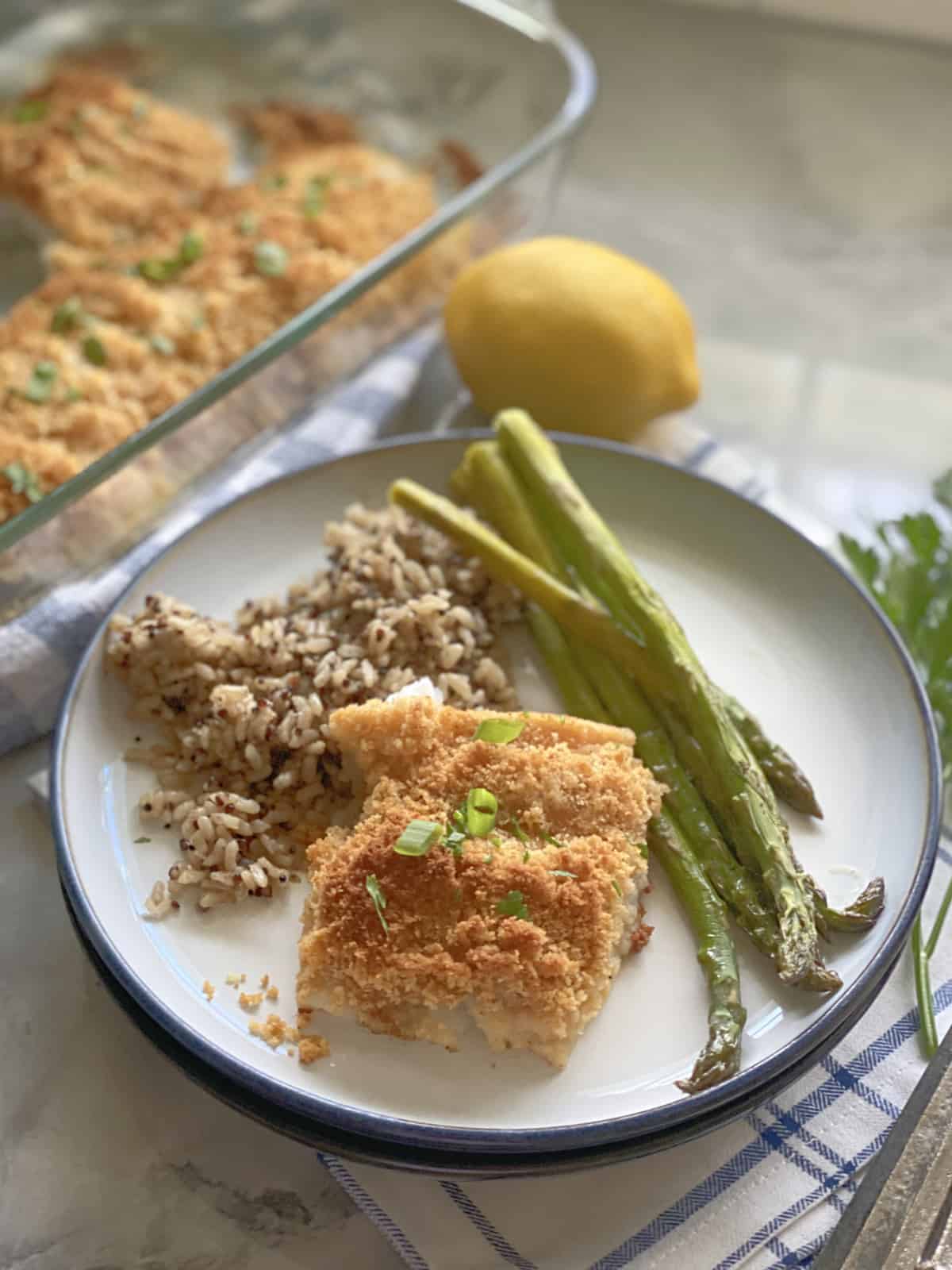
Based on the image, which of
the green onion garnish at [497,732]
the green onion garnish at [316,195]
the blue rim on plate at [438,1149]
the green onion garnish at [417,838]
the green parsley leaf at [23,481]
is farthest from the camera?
the green onion garnish at [316,195]

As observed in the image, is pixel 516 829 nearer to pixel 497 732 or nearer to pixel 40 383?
pixel 497 732

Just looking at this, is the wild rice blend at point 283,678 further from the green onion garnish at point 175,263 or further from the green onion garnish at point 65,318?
the green onion garnish at point 175,263

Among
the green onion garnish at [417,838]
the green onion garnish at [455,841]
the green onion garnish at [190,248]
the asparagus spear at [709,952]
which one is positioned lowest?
the asparagus spear at [709,952]

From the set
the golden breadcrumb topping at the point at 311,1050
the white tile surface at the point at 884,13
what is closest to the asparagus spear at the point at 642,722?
the golden breadcrumb topping at the point at 311,1050

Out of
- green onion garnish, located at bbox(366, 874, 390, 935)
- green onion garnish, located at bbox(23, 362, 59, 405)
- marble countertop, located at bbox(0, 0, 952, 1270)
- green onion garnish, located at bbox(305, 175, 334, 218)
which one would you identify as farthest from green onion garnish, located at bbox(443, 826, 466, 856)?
green onion garnish, located at bbox(305, 175, 334, 218)

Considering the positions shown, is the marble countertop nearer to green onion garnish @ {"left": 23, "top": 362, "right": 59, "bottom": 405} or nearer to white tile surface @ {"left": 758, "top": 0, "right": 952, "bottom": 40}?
white tile surface @ {"left": 758, "top": 0, "right": 952, "bottom": 40}

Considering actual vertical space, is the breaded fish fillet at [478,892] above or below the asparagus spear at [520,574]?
below

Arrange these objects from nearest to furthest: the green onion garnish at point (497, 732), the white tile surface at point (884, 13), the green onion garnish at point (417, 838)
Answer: the green onion garnish at point (417, 838) → the green onion garnish at point (497, 732) → the white tile surface at point (884, 13)
